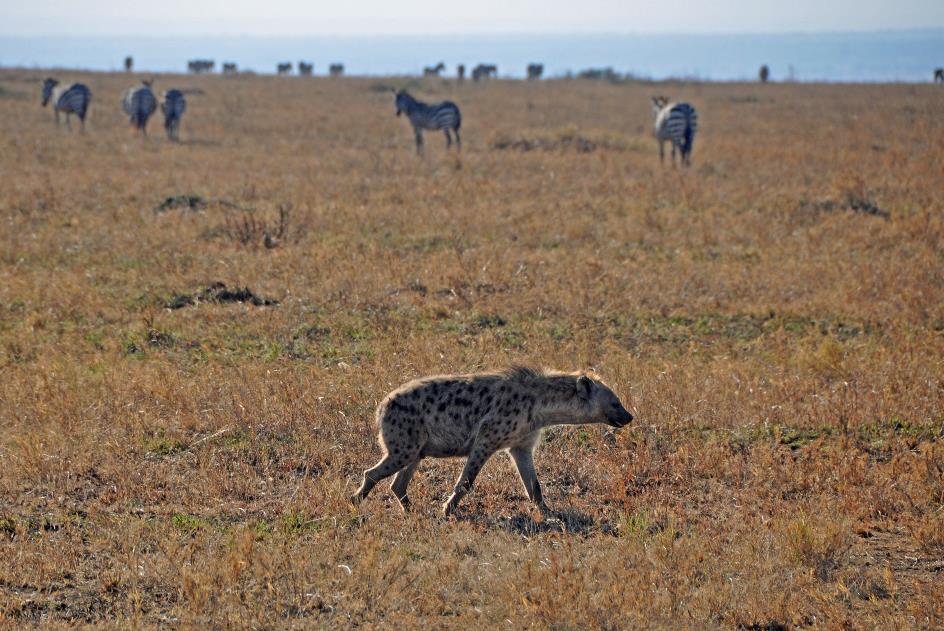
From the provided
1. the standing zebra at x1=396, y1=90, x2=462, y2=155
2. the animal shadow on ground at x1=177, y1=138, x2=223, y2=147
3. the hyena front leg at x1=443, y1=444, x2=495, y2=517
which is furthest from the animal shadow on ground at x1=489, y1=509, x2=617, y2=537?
the animal shadow on ground at x1=177, y1=138, x2=223, y2=147

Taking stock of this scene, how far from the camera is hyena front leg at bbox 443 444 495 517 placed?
752cm

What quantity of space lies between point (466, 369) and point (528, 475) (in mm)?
2600

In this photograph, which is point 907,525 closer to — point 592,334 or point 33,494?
point 592,334

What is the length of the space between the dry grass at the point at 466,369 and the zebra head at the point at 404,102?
7.04 meters

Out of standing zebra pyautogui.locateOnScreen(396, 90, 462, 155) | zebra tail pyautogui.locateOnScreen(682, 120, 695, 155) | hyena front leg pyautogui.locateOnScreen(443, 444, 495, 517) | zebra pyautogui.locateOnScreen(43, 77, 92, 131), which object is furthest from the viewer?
zebra pyautogui.locateOnScreen(43, 77, 92, 131)

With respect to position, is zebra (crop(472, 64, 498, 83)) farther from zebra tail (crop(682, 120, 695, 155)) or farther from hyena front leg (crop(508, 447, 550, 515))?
hyena front leg (crop(508, 447, 550, 515))

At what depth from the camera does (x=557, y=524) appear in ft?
24.5

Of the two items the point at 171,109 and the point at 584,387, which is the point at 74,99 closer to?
the point at 171,109

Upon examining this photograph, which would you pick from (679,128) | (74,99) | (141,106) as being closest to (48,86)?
(74,99)

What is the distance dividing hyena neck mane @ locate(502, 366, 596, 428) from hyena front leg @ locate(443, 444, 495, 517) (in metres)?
0.48

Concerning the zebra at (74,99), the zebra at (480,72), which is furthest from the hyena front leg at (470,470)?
the zebra at (480,72)

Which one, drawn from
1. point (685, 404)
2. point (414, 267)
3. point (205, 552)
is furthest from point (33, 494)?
point (414, 267)

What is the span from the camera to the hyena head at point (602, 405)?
7980 mm

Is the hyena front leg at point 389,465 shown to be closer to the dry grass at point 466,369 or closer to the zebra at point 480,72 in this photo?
the dry grass at point 466,369
